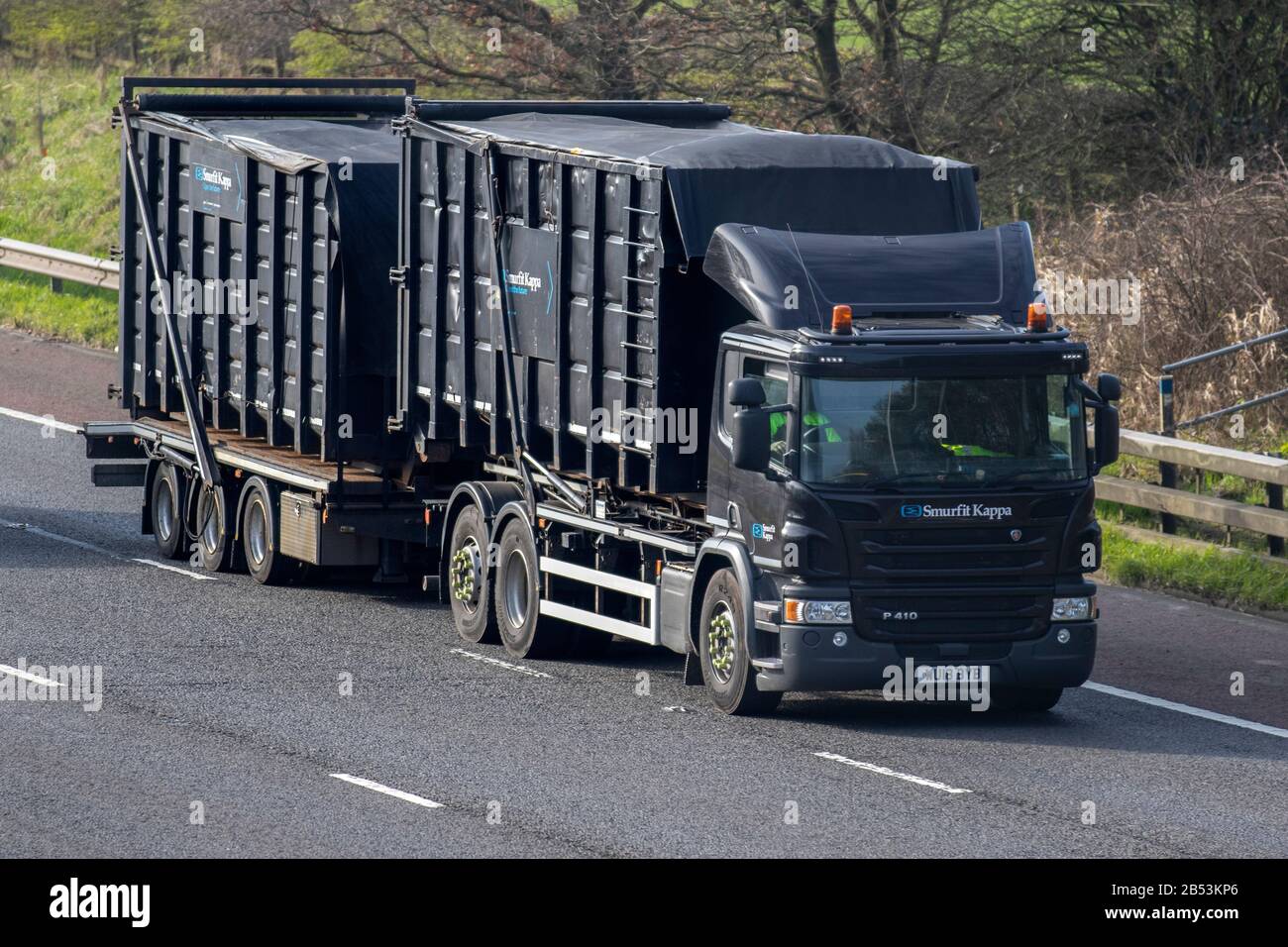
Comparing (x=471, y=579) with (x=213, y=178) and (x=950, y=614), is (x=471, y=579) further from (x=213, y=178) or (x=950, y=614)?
(x=213, y=178)

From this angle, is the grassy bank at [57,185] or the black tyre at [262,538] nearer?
the black tyre at [262,538]

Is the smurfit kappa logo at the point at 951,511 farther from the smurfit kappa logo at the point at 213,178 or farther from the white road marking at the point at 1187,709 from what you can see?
the smurfit kappa logo at the point at 213,178

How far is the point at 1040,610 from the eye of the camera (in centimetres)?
1280

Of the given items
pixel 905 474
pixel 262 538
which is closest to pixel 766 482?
pixel 905 474

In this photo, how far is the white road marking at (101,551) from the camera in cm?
1806

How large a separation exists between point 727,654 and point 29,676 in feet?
13.8

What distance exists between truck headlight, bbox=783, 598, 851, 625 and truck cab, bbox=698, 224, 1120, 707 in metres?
0.01

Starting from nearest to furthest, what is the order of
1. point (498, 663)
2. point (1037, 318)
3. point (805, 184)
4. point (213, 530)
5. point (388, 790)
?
point (388, 790)
point (1037, 318)
point (805, 184)
point (498, 663)
point (213, 530)

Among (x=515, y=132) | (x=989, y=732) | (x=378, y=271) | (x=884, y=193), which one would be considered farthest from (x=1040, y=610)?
(x=378, y=271)

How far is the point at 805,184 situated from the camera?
541 inches

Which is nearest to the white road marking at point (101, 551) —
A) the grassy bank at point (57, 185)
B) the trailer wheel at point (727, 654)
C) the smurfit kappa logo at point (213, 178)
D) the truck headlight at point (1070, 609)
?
the smurfit kappa logo at point (213, 178)

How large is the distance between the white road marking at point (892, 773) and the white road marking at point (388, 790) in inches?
89.5
